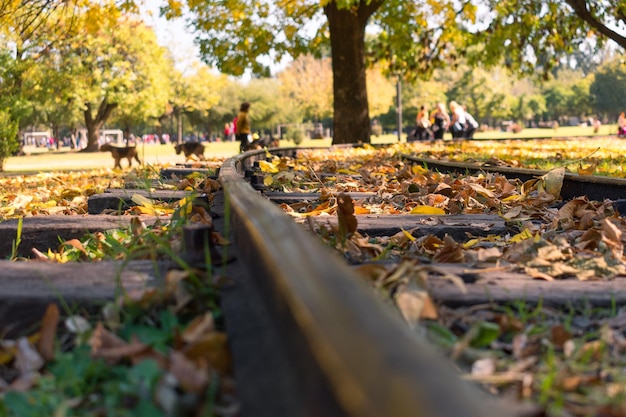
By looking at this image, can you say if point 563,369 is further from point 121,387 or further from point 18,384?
point 18,384

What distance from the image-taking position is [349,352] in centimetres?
88

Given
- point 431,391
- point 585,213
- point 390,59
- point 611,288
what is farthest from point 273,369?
point 390,59

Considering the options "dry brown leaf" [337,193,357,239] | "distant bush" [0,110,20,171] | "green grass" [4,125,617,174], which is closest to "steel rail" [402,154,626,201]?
"dry brown leaf" [337,193,357,239]

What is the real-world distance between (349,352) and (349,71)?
1807 centimetres

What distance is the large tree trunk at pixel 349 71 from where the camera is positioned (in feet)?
60.5

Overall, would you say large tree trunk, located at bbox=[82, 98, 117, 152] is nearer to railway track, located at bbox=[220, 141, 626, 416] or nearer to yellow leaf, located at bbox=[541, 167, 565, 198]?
yellow leaf, located at bbox=[541, 167, 565, 198]

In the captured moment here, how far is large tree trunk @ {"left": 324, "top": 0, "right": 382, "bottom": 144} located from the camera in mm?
18438

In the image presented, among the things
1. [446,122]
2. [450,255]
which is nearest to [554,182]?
[450,255]

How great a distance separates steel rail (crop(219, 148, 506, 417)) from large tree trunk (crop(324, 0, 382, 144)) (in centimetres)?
1750

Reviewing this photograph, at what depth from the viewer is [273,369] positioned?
122 centimetres

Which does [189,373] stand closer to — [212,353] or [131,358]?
[212,353]

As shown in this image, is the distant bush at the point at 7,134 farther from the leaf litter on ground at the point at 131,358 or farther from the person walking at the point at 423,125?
the leaf litter on ground at the point at 131,358

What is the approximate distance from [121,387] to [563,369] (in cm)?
82

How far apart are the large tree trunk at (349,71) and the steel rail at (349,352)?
17.5m
